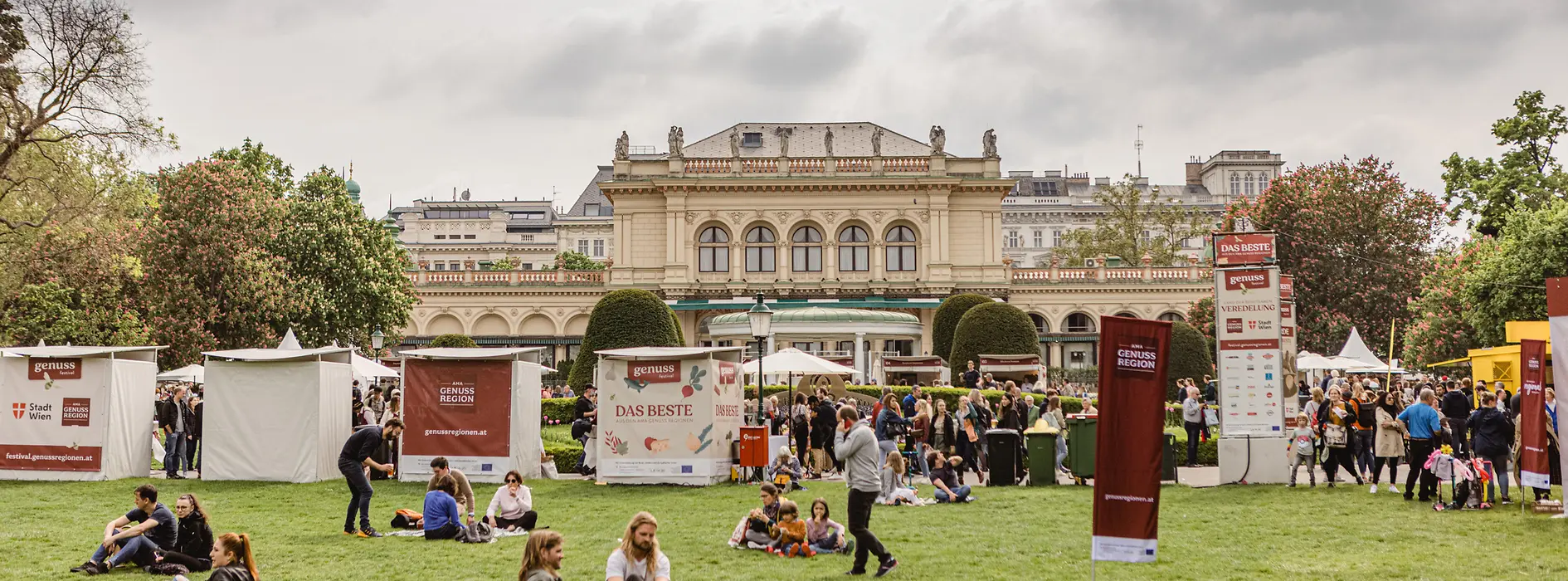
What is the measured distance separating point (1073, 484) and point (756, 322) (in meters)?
6.43

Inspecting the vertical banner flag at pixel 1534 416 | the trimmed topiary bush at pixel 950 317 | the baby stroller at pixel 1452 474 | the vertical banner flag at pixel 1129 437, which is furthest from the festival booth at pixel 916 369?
the vertical banner flag at pixel 1129 437

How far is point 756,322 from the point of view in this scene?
2330 centimetres

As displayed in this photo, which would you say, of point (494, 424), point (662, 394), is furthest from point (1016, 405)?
point (494, 424)

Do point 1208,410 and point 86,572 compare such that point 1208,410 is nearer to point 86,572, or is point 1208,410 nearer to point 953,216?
point 86,572

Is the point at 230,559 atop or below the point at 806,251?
below

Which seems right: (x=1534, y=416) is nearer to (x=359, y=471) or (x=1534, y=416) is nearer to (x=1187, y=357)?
(x=359, y=471)

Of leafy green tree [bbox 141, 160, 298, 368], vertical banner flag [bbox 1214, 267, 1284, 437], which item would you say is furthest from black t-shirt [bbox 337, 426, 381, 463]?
leafy green tree [bbox 141, 160, 298, 368]

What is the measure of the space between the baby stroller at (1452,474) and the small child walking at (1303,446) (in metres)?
2.17

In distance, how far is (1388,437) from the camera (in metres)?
17.8

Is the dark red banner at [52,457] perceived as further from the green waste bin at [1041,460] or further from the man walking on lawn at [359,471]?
the green waste bin at [1041,460]

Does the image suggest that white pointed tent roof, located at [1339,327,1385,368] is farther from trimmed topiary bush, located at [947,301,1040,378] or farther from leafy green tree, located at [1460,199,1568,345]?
trimmed topiary bush, located at [947,301,1040,378]

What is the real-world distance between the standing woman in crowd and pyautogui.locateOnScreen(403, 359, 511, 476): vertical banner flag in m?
12.4

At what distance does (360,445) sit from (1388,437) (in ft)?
43.3

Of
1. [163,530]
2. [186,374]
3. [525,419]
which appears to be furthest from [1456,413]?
[186,374]
